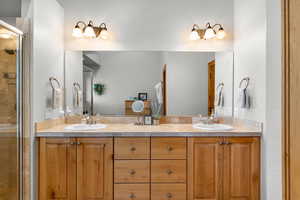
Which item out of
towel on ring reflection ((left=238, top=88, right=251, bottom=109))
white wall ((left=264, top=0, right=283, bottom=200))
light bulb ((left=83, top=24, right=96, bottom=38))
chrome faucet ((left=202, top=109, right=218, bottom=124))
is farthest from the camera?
chrome faucet ((left=202, top=109, right=218, bottom=124))

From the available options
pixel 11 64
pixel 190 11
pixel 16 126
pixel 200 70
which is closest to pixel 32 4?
pixel 11 64

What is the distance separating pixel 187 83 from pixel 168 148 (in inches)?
40.8

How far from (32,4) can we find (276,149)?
2.38 meters

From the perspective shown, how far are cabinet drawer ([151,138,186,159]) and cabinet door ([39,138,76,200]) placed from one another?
2.68ft

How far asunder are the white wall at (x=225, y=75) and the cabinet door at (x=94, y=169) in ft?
5.11

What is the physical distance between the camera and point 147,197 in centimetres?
239

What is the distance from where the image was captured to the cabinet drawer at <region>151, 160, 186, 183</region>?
239 centimetres

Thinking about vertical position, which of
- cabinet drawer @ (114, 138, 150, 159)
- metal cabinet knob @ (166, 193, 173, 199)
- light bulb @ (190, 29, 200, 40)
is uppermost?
light bulb @ (190, 29, 200, 40)

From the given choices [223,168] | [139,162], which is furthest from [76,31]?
[223,168]

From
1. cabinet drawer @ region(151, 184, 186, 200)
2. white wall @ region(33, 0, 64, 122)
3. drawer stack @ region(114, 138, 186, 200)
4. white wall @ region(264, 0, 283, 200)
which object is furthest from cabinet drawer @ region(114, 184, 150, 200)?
white wall @ region(264, 0, 283, 200)

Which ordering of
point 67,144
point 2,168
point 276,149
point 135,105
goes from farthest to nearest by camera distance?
point 135,105
point 67,144
point 2,168
point 276,149

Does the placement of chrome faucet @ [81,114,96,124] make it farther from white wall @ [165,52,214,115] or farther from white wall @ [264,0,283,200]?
white wall @ [264,0,283,200]

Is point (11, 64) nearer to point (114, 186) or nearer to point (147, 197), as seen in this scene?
point (114, 186)

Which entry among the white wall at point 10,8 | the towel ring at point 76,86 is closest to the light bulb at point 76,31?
the towel ring at point 76,86
